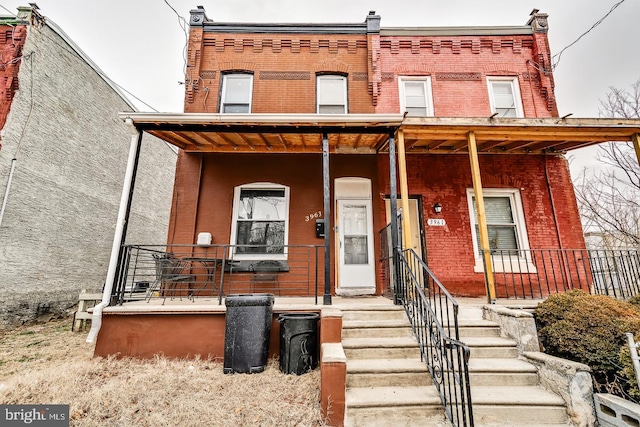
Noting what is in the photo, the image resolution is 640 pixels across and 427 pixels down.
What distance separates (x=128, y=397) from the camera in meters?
3.13

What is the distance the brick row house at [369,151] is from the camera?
566cm

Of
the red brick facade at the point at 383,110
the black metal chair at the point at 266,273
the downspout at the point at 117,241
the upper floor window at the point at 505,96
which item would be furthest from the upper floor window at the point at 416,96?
the downspout at the point at 117,241

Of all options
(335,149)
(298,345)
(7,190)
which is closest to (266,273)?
(298,345)

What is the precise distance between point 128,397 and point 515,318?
4.77 m

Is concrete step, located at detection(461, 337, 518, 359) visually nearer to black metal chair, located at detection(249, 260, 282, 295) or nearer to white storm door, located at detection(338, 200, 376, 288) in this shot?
white storm door, located at detection(338, 200, 376, 288)

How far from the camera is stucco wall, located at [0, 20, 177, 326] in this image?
6.68m

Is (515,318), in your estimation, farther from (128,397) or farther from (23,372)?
(23,372)

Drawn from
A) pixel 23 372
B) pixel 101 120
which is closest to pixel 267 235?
pixel 23 372

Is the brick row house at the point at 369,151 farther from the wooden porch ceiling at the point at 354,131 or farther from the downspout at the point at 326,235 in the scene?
the downspout at the point at 326,235

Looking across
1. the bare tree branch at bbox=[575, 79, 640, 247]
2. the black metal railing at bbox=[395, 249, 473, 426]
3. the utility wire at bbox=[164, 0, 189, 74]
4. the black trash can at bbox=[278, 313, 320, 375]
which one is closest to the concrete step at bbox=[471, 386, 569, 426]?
the black metal railing at bbox=[395, 249, 473, 426]

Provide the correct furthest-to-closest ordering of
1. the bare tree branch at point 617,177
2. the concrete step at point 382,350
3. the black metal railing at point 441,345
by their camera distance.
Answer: the bare tree branch at point 617,177 → the concrete step at point 382,350 → the black metal railing at point 441,345

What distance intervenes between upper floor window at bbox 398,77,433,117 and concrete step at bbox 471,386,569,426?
637 cm

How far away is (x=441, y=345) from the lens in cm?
315

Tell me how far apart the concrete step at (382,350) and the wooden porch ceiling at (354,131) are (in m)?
3.64
